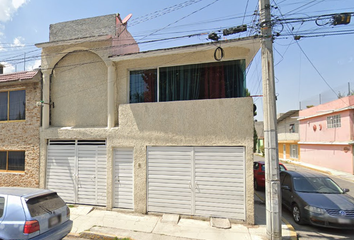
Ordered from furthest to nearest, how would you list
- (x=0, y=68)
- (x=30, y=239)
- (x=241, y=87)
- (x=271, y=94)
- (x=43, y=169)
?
(x=0, y=68) → (x=43, y=169) → (x=241, y=87) → (x=271, y=94) → (x=30, y=239)

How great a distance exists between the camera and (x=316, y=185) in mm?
6980

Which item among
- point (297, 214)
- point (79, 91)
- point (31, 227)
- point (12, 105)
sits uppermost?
point (79, 91)

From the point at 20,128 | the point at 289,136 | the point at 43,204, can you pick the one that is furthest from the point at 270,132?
the point at 289,136

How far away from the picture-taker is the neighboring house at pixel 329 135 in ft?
51.0

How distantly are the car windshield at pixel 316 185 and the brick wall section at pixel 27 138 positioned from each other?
985 centimetres

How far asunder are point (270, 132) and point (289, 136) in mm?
24498

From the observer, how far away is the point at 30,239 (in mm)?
3811

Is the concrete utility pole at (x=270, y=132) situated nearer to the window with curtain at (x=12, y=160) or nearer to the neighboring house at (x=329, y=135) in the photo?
the window with curtain at (x=12, y=160)

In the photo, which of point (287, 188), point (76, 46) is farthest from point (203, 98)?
point (76, 46)

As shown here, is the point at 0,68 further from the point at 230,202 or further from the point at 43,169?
the point at 230,202

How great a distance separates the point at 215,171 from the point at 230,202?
1.02m

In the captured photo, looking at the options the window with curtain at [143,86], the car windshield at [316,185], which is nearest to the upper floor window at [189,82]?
the window with curtain at [143,86]

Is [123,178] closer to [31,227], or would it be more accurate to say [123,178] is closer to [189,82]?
[31,227]

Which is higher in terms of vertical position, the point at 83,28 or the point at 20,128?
the point at 83,28
